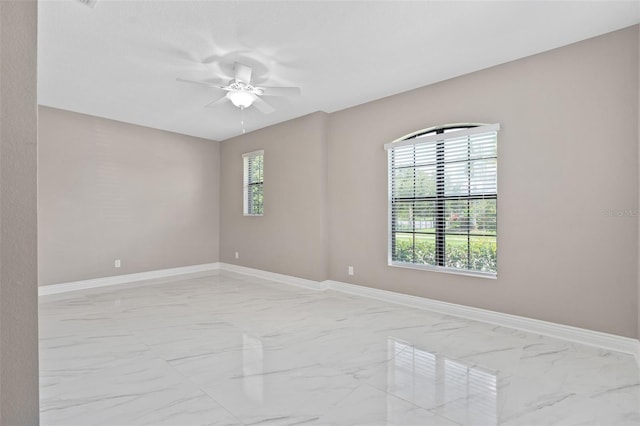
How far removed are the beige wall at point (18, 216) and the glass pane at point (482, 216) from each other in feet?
12.2

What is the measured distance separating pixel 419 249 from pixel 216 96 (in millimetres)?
3283

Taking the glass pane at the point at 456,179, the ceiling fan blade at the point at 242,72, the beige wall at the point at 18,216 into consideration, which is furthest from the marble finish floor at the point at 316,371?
the ceiling fan blade at the point at 242,72

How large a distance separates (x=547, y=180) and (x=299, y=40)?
266 cm

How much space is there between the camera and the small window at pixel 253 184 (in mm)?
6160

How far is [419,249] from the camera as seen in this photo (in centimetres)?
416

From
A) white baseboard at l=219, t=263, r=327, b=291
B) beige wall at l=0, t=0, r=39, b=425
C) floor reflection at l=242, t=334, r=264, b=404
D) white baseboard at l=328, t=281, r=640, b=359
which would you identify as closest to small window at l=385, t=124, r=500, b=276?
white baseboard at l=328, t=281, r=640, b=359

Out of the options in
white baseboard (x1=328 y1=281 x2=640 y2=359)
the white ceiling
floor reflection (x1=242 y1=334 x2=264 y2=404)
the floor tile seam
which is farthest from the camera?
white baseboard (x1=328 y1=281 x2=640 y2=359)

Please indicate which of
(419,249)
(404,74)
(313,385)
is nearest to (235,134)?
(404,74)

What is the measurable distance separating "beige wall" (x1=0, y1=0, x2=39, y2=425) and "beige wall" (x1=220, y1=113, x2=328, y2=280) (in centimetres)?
423

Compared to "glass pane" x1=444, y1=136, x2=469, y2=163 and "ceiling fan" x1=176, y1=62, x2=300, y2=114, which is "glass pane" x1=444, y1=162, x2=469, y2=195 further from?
"ceiling fan" x1=176, y1=62, x2=300, y2=114

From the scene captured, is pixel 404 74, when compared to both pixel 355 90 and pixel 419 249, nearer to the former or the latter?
pixel 355 90

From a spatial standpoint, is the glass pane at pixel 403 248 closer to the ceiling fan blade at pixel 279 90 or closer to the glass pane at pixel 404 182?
the glass pane at pixel 404 182

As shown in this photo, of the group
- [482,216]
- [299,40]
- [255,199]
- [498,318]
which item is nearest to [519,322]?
[498,318]

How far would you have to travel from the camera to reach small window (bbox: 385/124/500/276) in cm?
359
